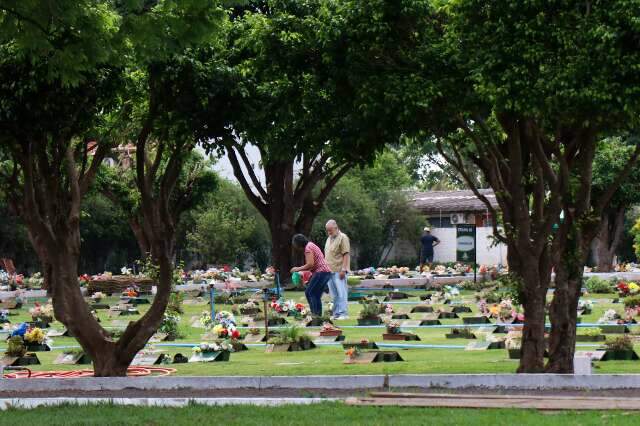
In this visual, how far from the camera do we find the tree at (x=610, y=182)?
35.7 m

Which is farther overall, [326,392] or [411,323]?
[411,323]

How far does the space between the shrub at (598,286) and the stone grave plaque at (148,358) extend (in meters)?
18.2

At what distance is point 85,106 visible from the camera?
43.7ft

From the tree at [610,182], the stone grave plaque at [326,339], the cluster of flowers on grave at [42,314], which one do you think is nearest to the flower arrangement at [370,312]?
the stone grave plaque at [326,339]

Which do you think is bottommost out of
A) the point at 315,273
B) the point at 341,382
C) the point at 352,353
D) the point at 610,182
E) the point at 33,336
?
the point at 341,382

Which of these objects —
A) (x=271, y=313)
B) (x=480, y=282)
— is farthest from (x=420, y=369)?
(x=480, y=282)

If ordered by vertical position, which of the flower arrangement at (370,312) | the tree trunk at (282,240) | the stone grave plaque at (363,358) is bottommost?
the stone grave plaque at (363,358)

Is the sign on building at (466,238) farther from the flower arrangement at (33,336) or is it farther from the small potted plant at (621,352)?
the small potted plant at (621,352)

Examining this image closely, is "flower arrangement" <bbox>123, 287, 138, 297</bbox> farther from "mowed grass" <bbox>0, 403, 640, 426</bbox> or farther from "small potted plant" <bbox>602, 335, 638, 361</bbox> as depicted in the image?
"mowed grass" <bbox>0, 403, 640, 426</bbox>

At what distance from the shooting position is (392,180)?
2618 inches

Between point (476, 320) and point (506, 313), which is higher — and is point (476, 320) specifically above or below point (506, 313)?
below

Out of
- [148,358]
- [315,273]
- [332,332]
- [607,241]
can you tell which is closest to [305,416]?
[148,358]

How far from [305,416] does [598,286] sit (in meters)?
22.9

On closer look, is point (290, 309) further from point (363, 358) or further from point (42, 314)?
point (363, 358)
